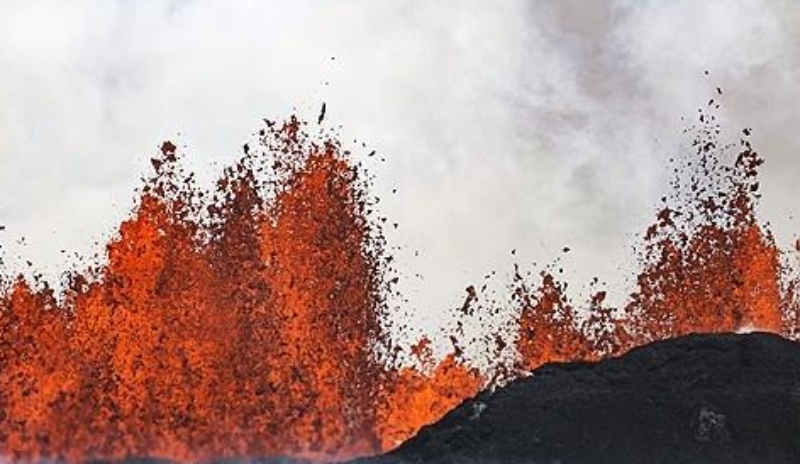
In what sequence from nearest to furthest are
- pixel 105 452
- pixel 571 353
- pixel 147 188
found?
pixel 105 452 → pixel 147 188 → pixel 571 353

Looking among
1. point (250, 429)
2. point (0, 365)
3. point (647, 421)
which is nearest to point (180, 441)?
point (250, 429)

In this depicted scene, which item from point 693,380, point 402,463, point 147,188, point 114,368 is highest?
point 147,188

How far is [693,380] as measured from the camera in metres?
29.3

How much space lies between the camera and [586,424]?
27266 mm

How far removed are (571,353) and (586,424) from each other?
2630 cm

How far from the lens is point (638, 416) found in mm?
27578

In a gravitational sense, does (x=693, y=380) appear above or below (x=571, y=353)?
below

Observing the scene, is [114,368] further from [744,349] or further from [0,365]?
[744,349]

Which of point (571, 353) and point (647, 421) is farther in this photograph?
point (571, 353)

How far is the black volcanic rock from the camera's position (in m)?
26.4

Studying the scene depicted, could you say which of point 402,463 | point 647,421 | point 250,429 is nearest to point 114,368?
point 250,429

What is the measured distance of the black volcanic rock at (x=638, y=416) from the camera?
26438 mm

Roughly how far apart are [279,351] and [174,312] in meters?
4.16

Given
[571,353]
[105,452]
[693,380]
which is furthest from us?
[571,353]
